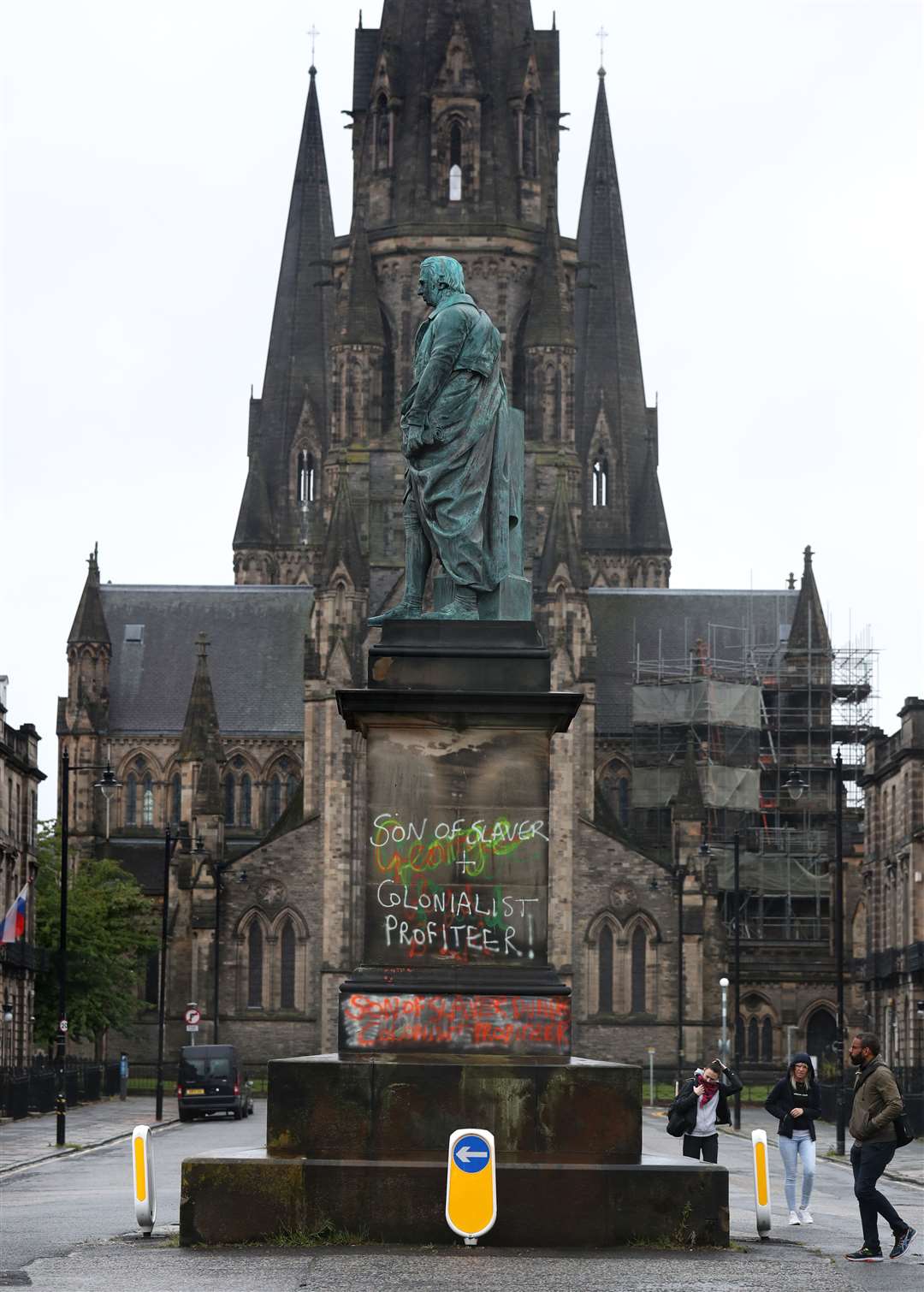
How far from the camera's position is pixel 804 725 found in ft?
340

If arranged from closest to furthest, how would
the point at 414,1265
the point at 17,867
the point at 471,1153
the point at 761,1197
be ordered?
the point at 414,1265 → the point at 471,1153 → the point at 761,1197 → the point at 17,867

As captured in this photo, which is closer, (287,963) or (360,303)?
(287,963)

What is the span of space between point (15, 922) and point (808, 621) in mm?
49371

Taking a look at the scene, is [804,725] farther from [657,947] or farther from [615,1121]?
[615,1121]

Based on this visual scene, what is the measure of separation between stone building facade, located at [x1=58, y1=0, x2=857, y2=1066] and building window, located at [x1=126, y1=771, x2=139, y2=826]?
0.14 metres

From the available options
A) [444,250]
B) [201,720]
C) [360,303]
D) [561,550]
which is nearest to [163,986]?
[201,720]

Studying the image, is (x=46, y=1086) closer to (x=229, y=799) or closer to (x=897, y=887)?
(x=897, y=887)

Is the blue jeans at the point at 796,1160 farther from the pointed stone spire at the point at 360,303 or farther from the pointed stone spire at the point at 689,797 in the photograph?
the pointed stone spire at the point at 360,303

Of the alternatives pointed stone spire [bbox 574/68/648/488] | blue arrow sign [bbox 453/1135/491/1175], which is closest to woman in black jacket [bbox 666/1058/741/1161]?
blue arrow sign [bbox 453/1135/491/1175]

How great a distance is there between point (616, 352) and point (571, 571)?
31402mm

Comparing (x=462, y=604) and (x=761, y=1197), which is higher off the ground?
(x=462, y=604)

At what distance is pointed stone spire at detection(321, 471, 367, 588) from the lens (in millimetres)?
93812

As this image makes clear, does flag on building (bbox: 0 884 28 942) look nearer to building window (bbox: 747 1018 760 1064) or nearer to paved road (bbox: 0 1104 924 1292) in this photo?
paved road (bbox: 0 1104 924 1292)

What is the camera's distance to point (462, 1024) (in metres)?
18.7
